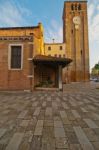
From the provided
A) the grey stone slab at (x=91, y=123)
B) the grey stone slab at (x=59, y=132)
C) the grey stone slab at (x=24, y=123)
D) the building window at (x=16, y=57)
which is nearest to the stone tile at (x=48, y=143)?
the grey stone slab at (x=59, y=132)

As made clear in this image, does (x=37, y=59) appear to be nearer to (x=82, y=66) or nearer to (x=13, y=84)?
(x=13, y=84)

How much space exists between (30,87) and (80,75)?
3299 centimetres

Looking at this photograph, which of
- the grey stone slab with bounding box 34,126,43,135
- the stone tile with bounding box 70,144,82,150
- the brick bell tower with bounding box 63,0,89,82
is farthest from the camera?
the brick bell tower with bounding box 63,0,89,82

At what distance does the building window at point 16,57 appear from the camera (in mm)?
17422

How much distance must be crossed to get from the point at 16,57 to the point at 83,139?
14601 mm

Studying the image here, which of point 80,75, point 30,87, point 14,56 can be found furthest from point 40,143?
point 80,75

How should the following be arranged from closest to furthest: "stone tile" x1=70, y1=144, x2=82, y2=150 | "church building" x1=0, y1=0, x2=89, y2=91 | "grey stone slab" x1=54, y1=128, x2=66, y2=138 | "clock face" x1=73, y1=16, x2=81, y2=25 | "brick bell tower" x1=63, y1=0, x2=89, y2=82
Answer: "stone tile" x1=70, y1=144, x2=82, y2=150 → "grey stone slab" x1=54, y1=128, x2=66, y2=138 → "church building" x1=0, y1=0, x2=89, y2=91 → "brick bell tower" x1=63, y1=0, x2=89, y2=82 → "clock face" x1=73, y1=16, x2=81, y2=25

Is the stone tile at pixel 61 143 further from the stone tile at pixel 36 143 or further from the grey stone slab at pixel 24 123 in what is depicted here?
the grey stone slab at pixel 24 123

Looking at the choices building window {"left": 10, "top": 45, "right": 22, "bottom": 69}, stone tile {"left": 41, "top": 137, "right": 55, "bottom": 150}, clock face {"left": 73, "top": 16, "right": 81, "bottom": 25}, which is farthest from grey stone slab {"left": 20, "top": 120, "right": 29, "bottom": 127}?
clock face {"left": 73, "top": 16, "right": 81, "bottom": 25}

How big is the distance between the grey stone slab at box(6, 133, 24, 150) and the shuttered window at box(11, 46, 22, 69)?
13569mm

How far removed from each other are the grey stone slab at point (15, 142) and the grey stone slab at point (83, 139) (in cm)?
129

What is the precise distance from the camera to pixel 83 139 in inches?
154

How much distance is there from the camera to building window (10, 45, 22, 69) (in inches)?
686

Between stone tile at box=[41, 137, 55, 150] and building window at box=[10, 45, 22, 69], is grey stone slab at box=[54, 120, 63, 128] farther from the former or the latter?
building window at box=[10, 45, 22, 69]
